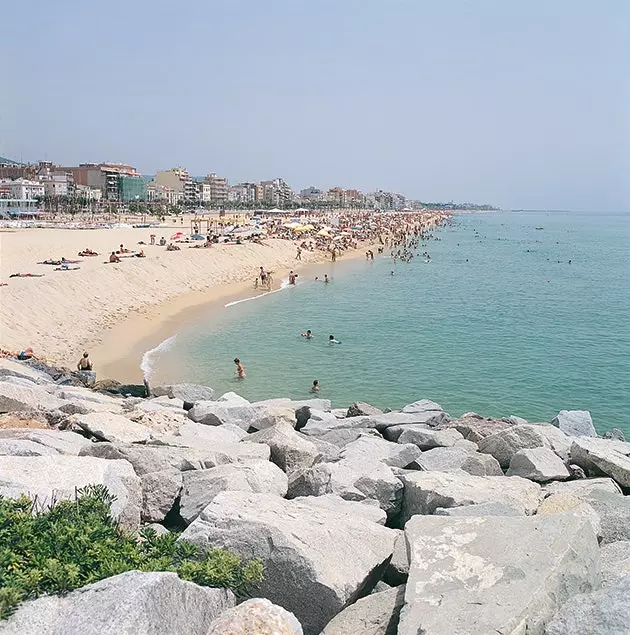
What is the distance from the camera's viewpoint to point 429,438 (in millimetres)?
10016

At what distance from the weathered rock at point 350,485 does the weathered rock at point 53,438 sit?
2262 mm

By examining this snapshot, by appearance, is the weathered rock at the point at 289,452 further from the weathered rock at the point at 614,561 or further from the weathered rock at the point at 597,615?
the weathered rock at the point at 597,615

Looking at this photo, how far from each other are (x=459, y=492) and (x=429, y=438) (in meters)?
3.69

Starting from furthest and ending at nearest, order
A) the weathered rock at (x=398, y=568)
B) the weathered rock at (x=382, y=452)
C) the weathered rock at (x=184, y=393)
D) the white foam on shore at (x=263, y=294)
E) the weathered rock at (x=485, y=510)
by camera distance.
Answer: the white foam on shore at (x=263, y=294), the weathered rock at (x=184, y=393), the weathered rock at (x=382, y=452), the weathered rock at (x=485, y=510), the weathered rock at (x=398, y=568)

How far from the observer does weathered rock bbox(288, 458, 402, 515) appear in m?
6.61

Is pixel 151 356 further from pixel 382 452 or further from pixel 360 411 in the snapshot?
pixel 382 452

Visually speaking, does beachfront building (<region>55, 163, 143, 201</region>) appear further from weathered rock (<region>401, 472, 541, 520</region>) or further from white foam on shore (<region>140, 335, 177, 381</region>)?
weathered rock (<region>401, 472, 541, 520</region>)

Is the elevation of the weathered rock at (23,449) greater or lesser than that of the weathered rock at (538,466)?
greater

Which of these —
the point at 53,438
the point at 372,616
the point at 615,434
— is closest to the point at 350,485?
the point at 372,616

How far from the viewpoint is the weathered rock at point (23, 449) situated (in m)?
6.02

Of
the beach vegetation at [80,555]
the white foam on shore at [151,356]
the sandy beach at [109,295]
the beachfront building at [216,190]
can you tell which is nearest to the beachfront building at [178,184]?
the beachfront building at [216,190]

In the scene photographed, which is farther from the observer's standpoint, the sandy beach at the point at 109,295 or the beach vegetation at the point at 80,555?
the sandy beach at the point at 109,295

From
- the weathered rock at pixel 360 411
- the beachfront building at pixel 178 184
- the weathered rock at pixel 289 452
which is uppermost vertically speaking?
the beachfront building at pixel 178 184

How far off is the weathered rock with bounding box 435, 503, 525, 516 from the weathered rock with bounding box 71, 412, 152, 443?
3.75m
